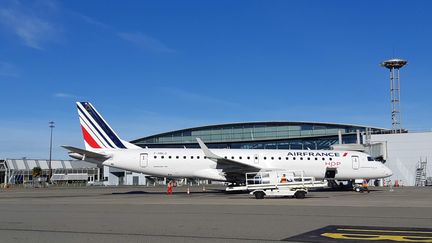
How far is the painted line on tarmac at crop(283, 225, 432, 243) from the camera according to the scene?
10219 mm

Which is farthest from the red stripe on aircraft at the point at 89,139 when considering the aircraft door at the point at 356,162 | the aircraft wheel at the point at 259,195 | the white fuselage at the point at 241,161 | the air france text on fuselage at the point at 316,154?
the aircraft door at the point at 356,162

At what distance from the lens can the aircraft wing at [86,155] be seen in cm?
3278

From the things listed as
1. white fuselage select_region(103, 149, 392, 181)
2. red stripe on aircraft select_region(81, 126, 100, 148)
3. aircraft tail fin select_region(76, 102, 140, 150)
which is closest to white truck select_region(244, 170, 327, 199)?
white fuselage select_region(103, 149, 392, 181)

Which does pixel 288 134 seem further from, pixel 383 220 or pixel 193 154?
pixel 383 220

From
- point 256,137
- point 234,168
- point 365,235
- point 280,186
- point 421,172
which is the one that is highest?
point 256,137

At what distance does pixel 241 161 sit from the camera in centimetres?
3603

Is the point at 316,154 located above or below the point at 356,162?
above

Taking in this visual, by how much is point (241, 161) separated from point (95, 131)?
12.2 m

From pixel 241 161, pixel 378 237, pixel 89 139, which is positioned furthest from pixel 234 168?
pixel 378 237

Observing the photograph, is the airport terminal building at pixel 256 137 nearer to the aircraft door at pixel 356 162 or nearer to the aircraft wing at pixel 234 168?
the aircraft door at pixel 356 162

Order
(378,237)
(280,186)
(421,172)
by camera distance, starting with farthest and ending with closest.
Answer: (421,172) → (280,186) → (378,237)

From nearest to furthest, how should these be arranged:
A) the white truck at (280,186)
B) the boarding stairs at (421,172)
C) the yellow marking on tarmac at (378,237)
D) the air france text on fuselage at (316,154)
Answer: the yellow marking on tarmac at (378,237) < the white truck at (280,186) < the air france text on fuselage at (316,154) < the boarding stairs at (421,172)

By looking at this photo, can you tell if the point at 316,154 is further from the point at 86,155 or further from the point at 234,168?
the point at 86,155

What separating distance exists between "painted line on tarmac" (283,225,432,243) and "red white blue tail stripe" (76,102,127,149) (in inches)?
1061
